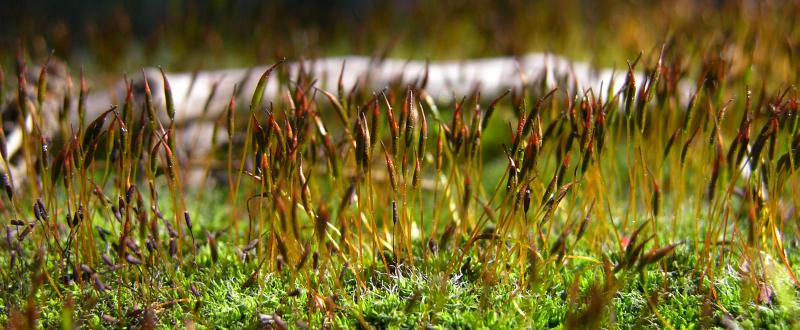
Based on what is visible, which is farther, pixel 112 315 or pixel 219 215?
pixel 219 215

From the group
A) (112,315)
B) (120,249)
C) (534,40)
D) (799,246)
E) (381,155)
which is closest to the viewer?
(120,249)

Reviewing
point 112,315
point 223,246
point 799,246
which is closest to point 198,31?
point 223,246

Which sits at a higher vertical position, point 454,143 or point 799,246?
point 454,143

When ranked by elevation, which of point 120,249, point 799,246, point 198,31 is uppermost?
point 198,31

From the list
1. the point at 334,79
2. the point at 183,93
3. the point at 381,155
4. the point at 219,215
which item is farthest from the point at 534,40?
the point at 219,215

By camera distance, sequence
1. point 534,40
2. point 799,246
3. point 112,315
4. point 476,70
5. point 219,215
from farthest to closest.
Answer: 1. point 534,40
2. point 476,70
3. point 219,215
4. point 799,246
5. point 112,315

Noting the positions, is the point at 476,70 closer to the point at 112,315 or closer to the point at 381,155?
the point at 381,155
